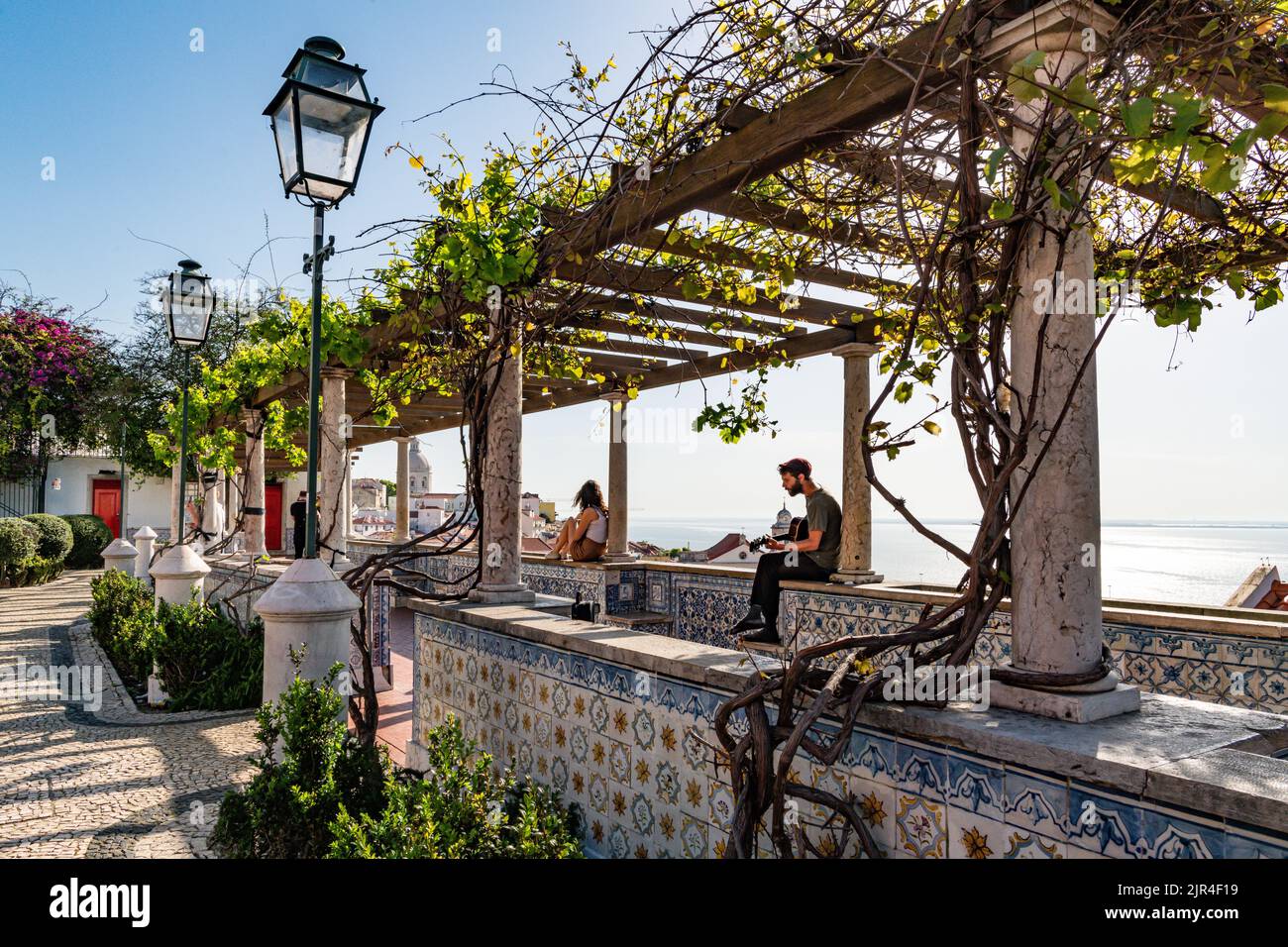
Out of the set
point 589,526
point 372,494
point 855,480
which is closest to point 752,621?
point 855,480

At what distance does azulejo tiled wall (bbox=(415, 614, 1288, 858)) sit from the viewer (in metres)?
1.64

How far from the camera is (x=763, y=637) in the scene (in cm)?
647

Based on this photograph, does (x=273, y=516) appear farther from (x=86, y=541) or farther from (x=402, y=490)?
(x=402, y=490)

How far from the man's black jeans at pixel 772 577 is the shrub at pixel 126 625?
15.5 feet

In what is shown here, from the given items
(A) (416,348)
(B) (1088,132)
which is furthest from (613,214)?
(A) (416,348)

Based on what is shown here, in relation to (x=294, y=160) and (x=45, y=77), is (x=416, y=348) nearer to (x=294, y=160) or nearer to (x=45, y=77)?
(x=294, y=160)

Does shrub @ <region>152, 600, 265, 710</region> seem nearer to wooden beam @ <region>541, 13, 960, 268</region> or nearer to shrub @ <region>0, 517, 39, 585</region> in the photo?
wooden beam @ <region>541, 13, 960, 268</region>

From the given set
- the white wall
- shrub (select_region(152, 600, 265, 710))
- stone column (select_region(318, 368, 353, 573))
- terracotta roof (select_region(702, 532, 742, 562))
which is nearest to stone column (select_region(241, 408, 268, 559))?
stone column (select_region(318, 368, 353, 573))

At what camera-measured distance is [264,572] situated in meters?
7.96

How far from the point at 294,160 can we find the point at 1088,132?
3.35 m

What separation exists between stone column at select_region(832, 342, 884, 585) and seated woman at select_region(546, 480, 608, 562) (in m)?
3.13

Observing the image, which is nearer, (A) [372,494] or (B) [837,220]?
(B) [837,220]

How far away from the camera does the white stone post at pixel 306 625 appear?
3.67m

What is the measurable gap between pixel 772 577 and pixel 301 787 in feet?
13.9
